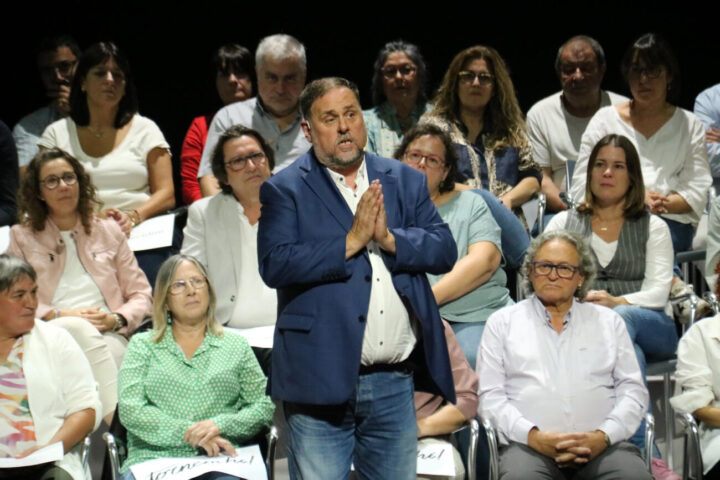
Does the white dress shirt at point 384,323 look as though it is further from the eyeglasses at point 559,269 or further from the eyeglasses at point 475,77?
the eyeglasses at point 475,77

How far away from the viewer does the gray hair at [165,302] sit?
128 inches

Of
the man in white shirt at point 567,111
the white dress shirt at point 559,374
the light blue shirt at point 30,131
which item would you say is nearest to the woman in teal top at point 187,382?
the white dress shirt at point 559,374

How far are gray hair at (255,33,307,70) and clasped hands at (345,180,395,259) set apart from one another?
7.97 feet

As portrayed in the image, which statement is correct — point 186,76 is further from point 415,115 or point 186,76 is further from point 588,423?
point 588,423

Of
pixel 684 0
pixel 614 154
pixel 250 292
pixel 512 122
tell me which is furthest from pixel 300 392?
pixel 684 0

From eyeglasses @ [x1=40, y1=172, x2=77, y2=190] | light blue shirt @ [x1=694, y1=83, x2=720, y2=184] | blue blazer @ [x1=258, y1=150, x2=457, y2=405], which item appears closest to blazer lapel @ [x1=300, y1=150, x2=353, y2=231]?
blue blazer @ [x1=258, y1=150, x2=457, y2=405]

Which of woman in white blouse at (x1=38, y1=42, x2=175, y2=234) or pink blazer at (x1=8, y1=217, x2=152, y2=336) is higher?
woman in white blouse at (x1=38, y1=42, x2=175, y2=234)

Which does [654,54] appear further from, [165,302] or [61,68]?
[61,68]

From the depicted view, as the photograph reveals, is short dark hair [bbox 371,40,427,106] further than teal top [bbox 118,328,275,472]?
Yes

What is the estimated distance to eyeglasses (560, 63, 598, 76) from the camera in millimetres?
4734

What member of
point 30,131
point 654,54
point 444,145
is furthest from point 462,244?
point 30,131

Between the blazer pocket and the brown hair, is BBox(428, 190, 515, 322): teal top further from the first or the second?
the blazer pocket

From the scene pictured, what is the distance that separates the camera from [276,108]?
4578 mm

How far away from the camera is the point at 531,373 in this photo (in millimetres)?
3156
